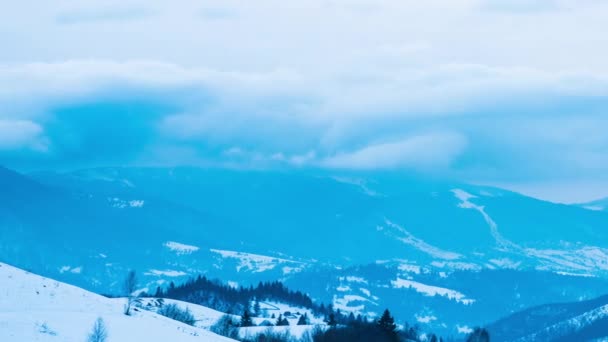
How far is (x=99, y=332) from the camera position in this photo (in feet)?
436

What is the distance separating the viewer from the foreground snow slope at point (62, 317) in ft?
417

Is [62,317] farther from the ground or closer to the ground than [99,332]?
farther from the ground

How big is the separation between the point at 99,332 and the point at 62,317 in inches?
331

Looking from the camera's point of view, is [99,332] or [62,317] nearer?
[99,332]

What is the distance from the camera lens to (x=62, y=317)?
13938cm

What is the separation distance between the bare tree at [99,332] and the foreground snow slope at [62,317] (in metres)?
0.83

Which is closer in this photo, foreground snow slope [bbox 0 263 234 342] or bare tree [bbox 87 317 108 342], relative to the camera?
foreground snow slope [bbox 0 263 234 342]

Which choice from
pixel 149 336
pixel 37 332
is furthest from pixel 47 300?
pixel 37 332

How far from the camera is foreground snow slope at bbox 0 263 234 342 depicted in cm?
12712

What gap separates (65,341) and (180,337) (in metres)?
24.1

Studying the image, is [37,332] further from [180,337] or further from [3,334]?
[180,337]

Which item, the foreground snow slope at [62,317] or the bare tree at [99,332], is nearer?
the foreground snow slope at [62,317]

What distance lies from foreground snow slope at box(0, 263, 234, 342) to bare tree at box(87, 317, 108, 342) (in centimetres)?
83

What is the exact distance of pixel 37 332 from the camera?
12506 cm
